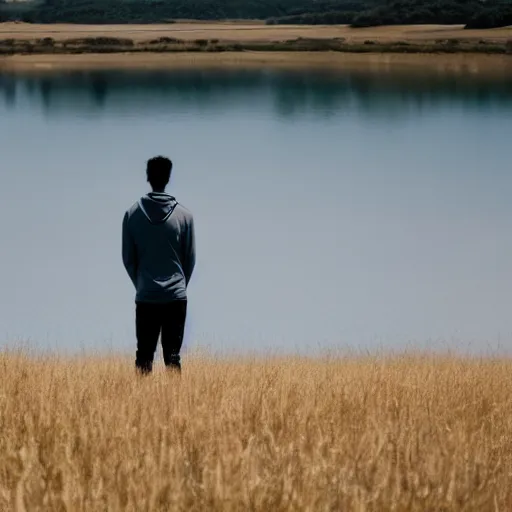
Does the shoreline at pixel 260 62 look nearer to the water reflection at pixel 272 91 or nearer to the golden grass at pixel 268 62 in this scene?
→ the golden grass at pixel 268 62

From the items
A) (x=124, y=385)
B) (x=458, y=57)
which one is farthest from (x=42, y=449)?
(x=458, y=57)

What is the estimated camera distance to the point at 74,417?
22.1 feet

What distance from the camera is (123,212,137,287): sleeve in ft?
28.7

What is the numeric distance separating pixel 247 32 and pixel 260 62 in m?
17.1

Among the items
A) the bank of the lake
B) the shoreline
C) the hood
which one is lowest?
the shoreline

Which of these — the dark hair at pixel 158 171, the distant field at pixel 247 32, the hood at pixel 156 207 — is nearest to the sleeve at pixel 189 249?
the hood at pixel 156 207

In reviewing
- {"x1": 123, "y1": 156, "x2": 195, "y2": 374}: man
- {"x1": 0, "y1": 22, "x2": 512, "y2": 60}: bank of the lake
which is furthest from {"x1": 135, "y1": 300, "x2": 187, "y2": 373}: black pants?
{"x1": 0, "y1": 22, "x2": 512, "y2": 60}: bank of the lake

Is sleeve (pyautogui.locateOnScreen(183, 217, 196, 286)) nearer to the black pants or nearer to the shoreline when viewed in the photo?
the black pants

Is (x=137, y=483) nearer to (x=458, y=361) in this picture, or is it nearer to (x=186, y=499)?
(x=186, y=499)

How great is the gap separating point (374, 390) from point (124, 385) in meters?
1.57

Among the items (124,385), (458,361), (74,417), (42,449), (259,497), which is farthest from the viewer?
(458,361)

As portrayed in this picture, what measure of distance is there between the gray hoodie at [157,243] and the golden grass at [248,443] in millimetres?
582

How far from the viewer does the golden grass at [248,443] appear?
196 inches

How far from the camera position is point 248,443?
5477mm
